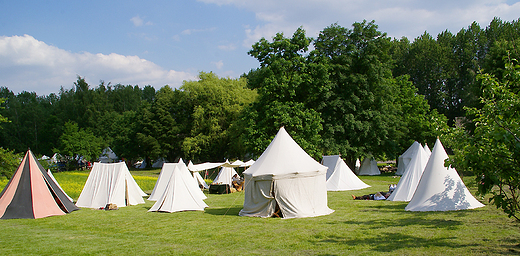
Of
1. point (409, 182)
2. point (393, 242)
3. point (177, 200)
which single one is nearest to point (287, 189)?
point (393, 242)

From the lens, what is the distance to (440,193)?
42.5ft

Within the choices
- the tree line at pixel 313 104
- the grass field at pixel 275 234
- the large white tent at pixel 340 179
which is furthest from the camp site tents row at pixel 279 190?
Answer: the large white tent at pixel 340 179

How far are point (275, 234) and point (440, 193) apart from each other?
699 cm

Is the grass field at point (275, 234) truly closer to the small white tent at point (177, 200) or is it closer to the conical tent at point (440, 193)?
the conical tent at point (440, 193)

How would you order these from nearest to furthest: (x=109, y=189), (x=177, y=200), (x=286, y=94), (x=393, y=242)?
(x=393, y=242)
(x=177, y=200)
(x=109, y=189)
(x=286, y=94)

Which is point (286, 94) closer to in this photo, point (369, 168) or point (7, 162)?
point (369, 168)

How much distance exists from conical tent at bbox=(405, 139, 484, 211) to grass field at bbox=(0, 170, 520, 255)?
590 mm

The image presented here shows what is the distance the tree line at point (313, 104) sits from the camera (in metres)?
30.5

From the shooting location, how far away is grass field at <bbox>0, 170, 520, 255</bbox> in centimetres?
783

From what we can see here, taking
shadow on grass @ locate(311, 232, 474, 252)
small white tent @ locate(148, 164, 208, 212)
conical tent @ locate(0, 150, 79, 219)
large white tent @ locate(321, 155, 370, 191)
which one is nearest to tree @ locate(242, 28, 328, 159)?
large white tent @ locate(321, 155, 370, 191)

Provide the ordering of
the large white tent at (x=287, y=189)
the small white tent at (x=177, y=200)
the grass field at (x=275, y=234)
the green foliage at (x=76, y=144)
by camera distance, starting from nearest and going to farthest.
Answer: the grass field at (x=275, y=234) → the large white tent at (x=287, y=189) → the small white tent at (x=177, y=200) → the green foliage at (x=76, y=144)

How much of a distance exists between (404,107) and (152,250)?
3903 centimetres

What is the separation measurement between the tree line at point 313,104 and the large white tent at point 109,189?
12.9 m

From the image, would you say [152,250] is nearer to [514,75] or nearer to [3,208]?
[514,75]
